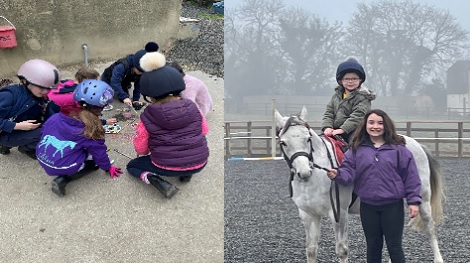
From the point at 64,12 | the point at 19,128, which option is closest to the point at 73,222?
the point at 19,128

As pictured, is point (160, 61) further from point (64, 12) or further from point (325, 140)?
point (64, 12)

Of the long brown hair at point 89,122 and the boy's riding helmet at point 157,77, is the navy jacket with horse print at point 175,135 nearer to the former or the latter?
the boy's riding helmet at point 157,77

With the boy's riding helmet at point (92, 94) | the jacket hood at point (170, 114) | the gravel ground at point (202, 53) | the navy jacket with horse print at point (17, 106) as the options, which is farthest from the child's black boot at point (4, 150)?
the jacket hood at point (170, 114)

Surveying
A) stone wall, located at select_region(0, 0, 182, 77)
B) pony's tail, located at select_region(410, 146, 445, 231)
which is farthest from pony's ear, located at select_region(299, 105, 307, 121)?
stone wall, located at select_region(0, 0, 182, 77)

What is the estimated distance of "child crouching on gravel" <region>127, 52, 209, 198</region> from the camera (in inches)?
122

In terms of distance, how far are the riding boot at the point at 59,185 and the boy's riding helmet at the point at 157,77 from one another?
0.82 metres

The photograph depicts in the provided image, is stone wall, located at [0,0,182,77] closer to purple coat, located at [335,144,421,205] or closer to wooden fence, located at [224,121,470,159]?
wooden fence, located at [224,121,470,159]

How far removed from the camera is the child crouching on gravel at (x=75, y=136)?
329 centimetres

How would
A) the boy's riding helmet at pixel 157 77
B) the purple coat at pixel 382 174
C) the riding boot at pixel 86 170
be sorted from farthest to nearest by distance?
the riding boot at pixel 86 170 < the boy's riding helmet at pixel 157 77 < the purple coat at pixel 382 174

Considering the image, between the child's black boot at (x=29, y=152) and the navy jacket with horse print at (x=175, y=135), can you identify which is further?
the child's black boot at (x=29, y=152)

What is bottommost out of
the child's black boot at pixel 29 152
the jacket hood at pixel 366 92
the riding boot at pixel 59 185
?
the riding boot at pixel 59 185

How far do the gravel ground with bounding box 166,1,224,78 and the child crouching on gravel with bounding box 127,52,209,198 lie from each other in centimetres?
177

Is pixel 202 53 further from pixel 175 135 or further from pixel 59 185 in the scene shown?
pixel 59 185

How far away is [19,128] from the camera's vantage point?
3512 millimetres
